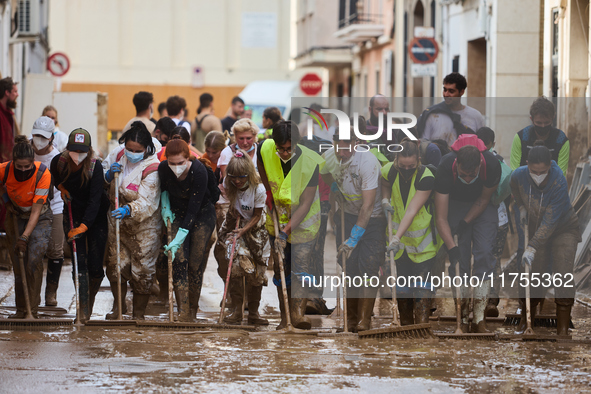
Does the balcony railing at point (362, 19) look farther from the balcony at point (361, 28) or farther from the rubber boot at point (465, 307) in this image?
the rubber boot at point (465, 307)

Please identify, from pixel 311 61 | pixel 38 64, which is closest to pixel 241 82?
pixel 311 61

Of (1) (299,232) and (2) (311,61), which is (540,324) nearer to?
(1) (299,232)

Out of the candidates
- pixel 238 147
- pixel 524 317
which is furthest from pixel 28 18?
pixel 524 317

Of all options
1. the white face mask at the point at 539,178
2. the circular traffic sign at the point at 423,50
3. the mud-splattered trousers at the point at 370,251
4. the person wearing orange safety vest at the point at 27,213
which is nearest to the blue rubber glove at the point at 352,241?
the mud-splattered trousers at the point at 370,251

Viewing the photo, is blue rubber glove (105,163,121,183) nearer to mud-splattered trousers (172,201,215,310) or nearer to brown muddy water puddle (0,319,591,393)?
mud-splattered trousers (172,201,215,310)

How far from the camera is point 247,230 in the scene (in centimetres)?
872

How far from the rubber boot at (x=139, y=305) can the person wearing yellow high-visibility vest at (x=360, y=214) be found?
5.39ft

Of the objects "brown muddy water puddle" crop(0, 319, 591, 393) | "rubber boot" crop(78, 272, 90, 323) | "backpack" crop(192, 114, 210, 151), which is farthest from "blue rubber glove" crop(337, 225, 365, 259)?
"backpack" crop(192, 114, 210, 151)

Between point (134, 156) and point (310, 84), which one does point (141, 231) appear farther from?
point (310, 84)

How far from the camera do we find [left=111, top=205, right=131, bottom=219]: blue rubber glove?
27.0 feet

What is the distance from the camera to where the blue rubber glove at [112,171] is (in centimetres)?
860

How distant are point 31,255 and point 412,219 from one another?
10.4 feet

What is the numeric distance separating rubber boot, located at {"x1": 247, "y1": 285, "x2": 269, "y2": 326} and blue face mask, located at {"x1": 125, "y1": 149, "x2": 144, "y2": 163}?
143cm

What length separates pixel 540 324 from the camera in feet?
29.5
